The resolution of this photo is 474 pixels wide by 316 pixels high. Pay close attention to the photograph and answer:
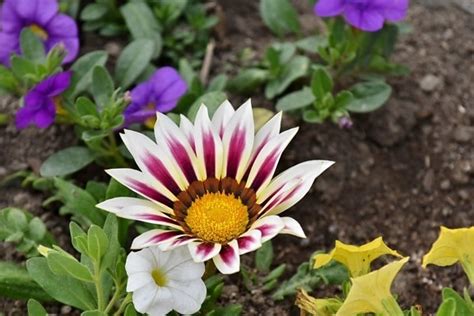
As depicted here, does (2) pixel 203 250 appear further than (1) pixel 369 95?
No

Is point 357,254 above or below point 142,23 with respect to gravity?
above

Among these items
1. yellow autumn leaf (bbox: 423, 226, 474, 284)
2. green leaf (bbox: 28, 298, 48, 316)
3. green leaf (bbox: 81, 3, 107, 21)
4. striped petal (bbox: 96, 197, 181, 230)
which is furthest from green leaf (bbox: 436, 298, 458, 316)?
green leaf (bbox: 81, 3, 107, 21)

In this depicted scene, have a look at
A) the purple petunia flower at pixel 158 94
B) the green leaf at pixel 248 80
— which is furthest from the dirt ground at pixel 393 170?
the purple petunia flower at pixel 158 94

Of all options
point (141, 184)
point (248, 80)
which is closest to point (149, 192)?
point (141, 184)

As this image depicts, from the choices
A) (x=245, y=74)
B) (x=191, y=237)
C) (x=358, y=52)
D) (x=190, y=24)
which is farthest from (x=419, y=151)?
(x=191, y=237)

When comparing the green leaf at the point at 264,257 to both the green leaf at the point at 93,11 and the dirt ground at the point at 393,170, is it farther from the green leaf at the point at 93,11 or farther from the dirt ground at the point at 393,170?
the green leaf at the point at 93,11

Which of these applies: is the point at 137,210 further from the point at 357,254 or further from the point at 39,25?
the point at 39,25
